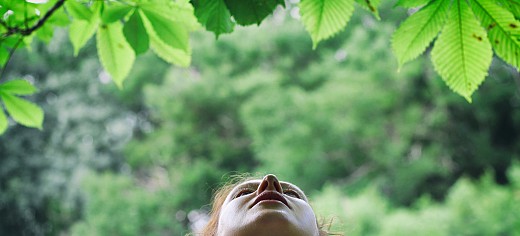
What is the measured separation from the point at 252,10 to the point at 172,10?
0.16 metres

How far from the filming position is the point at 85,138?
597 centimetres

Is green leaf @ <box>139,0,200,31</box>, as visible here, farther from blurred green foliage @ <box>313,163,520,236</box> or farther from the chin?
blurred green foliage @ <box>313,163,520,236</box>

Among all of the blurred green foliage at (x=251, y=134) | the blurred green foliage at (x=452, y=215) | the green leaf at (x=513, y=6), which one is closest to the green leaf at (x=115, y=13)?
the green leaf at (x=513, y=6)

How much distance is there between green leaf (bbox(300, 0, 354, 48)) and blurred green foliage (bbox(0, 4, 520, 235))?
3.69 m

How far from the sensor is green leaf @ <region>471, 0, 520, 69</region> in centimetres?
43

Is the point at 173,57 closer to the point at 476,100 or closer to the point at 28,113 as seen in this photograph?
the point at 28,113

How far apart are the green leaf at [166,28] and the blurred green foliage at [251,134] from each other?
3.65 meters

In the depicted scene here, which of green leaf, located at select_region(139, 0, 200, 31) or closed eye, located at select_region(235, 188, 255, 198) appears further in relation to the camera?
closed eye, located at select_region(235, 188, 255, 198)

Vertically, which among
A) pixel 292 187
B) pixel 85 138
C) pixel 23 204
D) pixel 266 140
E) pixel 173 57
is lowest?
pixel 23 204

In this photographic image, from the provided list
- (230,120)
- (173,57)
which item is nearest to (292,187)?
(173,57)

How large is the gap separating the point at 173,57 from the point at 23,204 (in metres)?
5.84

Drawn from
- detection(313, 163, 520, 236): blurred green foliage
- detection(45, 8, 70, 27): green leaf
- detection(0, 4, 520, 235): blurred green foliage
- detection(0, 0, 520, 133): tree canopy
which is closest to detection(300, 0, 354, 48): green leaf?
detection(0, 0, 520, 133): tree canopy

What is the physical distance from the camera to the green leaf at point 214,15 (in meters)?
0.46

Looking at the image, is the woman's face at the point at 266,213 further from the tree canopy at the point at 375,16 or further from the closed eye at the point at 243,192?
the tree canopy at the point at 375,16
